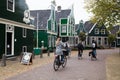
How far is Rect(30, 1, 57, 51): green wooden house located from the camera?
4703cm

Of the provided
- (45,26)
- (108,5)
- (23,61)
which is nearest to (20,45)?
(23,61)

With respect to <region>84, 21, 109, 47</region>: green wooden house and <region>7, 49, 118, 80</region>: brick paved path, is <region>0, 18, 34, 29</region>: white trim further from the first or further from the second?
<region>84, 21, 109, 47</region>: green wooden house

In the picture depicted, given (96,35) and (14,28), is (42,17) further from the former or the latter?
(96,35)

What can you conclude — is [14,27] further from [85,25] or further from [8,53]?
[85,25]

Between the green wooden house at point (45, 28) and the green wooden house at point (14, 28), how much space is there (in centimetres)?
1292

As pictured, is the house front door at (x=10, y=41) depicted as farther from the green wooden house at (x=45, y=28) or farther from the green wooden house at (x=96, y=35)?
the green wooden house at (x=96, y=35)

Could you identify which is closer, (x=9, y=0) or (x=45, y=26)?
(x=9, y=0)

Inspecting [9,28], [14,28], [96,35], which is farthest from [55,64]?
[96,35]

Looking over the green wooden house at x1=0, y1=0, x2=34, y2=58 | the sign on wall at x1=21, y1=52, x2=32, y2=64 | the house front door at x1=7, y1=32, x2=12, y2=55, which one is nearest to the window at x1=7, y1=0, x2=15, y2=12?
the green wooden house at x1=0, y1=0, x2=34, y2=58

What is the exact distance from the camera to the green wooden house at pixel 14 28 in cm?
2490

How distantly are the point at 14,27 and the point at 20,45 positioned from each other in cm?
274

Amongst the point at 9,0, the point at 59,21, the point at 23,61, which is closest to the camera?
the point at 23,61

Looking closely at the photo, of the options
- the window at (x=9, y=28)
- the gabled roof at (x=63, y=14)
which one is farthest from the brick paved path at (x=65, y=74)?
the gabled roof at (x=63, y=14)

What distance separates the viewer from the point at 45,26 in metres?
47.5
